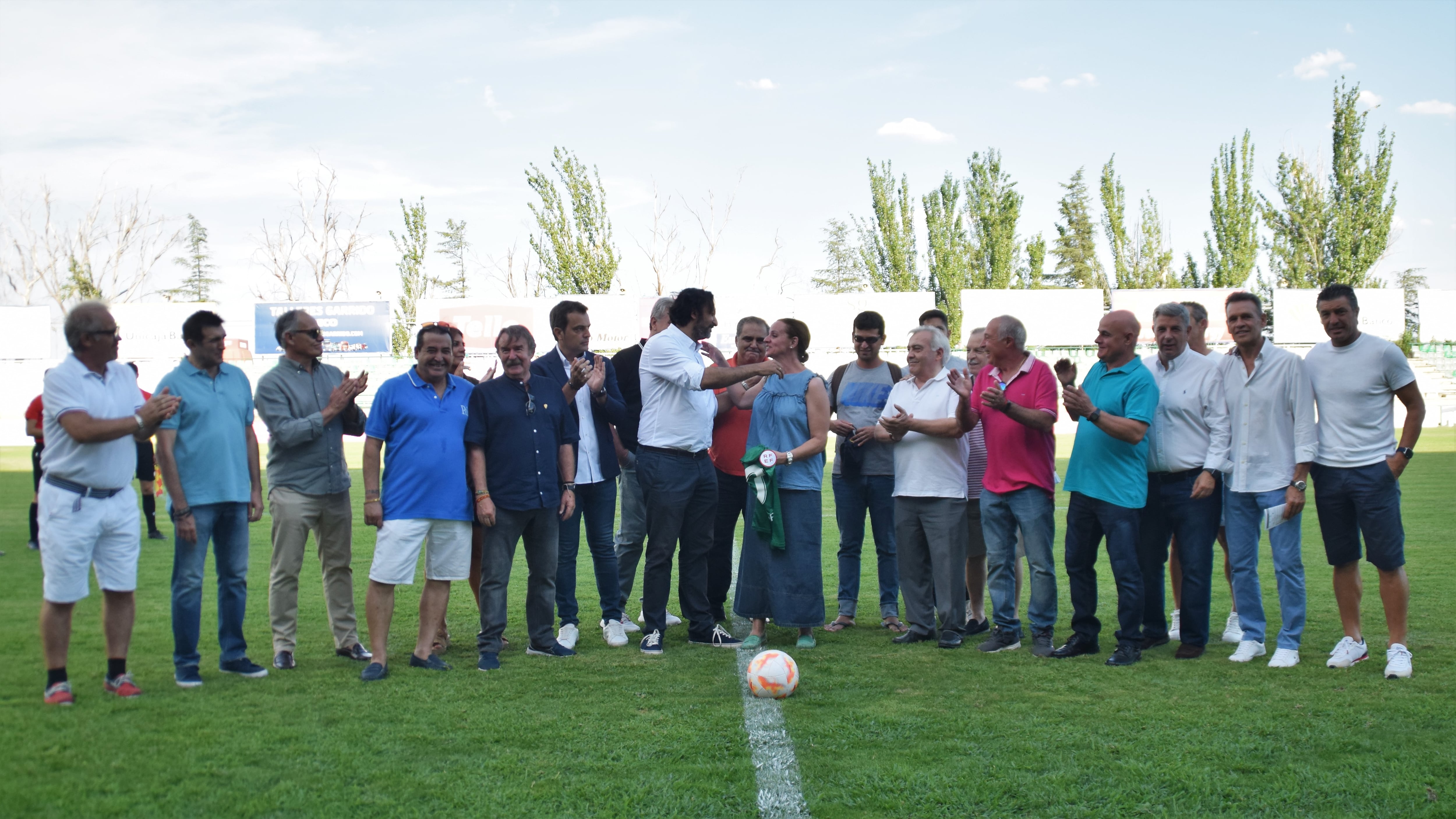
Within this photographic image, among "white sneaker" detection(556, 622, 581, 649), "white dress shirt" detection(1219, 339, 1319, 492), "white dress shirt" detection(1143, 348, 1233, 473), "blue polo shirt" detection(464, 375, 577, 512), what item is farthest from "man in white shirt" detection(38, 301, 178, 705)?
"white dress shirt" detection(1219, 339, 1319, 492)

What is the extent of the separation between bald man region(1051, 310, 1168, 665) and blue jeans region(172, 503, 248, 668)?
438 centimetres

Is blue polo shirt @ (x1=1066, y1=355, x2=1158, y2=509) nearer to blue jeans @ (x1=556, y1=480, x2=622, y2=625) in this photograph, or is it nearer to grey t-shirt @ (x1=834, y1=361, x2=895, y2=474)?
grey t-shirt @ (x1=834, y1=361, x2=895, y2=474)

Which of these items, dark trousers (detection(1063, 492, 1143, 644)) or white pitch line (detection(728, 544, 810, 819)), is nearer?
white pitch line (detection(728, 544, 810, 819))

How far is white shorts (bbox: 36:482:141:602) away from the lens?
4703 mm

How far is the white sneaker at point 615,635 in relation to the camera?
21.2ft

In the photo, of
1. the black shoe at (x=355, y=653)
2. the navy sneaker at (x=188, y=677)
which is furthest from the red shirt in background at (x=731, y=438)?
the navy sneaker at (x=188, y=677)

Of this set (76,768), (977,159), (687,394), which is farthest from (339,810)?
(977,159)

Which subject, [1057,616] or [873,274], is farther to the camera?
[873,274]

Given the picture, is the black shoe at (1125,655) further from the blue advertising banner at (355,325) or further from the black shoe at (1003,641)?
the blue advertising banner at (355,325)

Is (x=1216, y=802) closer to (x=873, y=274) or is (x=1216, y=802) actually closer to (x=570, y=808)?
(x=570, y=808)

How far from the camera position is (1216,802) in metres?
3.62

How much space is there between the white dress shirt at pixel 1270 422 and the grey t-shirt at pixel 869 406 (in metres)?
2.08

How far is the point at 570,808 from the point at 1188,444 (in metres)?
4.12

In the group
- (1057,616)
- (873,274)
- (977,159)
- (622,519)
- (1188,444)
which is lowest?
(1057,616)
